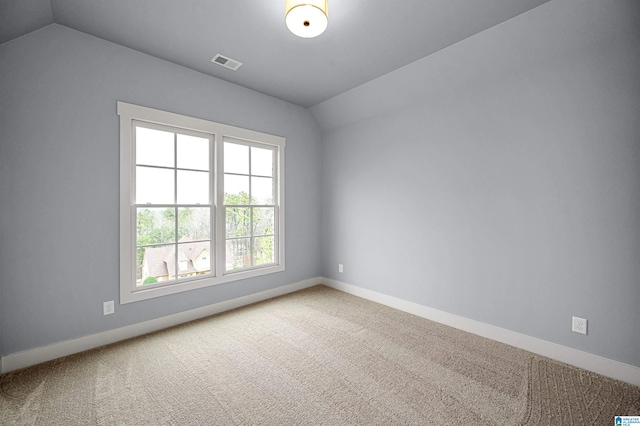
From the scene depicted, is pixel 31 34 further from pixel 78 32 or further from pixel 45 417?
pixel 45 417

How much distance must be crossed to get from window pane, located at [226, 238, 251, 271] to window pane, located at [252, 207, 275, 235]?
0.24 m

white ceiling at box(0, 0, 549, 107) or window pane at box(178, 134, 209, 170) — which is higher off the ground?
white ceiling at box(0, 0, 549, 107)

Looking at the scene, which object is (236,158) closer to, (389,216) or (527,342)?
(389,216)

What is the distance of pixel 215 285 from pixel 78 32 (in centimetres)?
287

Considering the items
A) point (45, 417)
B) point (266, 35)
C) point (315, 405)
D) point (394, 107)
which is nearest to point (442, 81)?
point (394, 107)

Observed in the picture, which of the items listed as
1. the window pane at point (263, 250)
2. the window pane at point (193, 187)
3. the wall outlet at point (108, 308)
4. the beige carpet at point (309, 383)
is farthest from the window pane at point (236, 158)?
the beige carpet at point (309, 383)

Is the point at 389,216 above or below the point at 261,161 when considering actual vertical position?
below

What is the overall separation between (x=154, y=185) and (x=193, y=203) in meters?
0.45

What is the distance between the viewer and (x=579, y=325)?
2.28 meters

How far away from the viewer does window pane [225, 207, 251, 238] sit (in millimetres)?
3596

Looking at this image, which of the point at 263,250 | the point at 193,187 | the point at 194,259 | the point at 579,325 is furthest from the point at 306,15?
the point at 579,325

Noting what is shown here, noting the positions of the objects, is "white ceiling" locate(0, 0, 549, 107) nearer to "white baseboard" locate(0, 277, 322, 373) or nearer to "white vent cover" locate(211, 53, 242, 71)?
"white vent cover" locate(211, 53, 242, 71)

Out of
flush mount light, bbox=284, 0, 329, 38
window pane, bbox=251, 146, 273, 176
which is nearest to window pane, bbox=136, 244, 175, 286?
window pane, bbox=251, 146, 273, 176

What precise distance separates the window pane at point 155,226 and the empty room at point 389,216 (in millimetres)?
15
